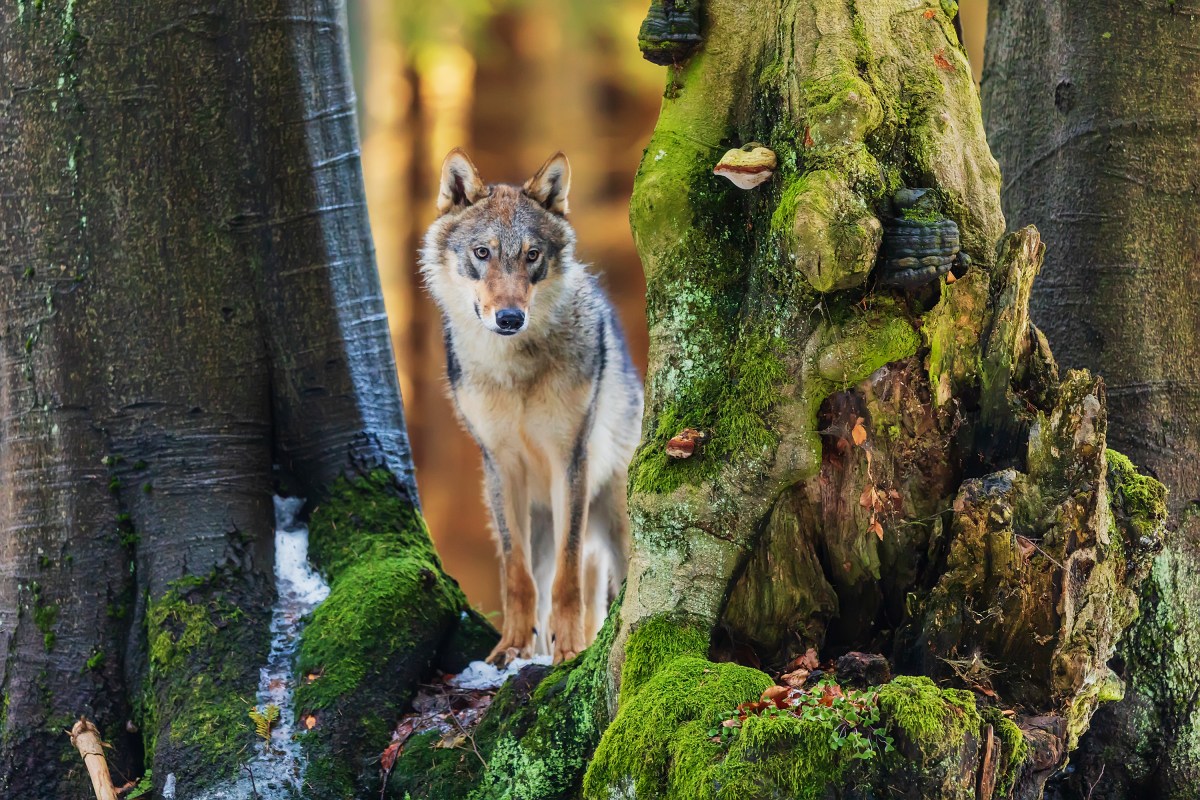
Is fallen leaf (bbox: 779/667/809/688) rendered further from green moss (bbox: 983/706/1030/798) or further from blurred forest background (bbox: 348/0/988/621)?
blurred forest background (bbox: 348/0/988/621)

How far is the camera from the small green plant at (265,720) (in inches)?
161

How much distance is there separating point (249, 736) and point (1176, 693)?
3.29m

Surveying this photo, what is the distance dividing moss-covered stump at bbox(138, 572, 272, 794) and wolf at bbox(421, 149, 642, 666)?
1241mm

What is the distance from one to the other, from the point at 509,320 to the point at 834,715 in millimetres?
2828

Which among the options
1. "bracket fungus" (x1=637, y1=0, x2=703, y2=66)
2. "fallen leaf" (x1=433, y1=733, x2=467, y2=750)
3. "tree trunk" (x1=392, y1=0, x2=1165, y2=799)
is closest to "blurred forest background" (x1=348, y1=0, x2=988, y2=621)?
"fallen leaf" (x1=433, y1=733, x2=467, y2=750)

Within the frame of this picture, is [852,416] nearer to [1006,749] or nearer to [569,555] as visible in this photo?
[1006,749]

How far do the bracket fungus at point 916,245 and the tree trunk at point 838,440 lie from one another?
2cm

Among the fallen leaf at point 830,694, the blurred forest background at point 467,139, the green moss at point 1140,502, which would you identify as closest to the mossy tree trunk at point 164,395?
the fallen leaf at point 830,694

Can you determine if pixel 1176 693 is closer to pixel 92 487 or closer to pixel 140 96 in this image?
pixel 92 487

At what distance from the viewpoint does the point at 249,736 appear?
407 centimetres

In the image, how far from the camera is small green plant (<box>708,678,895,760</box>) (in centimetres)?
287

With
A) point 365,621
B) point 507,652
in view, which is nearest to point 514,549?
point 507,652

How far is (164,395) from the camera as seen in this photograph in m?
4.67

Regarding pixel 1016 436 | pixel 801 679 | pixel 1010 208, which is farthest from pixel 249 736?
pixel 1010 208
